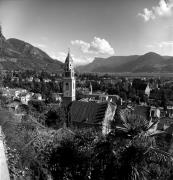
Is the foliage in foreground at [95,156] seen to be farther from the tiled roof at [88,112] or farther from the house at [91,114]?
the tiled roof at [88,112]

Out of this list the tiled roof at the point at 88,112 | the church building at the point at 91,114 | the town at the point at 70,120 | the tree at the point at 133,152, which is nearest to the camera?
the tree at the point at 133,152

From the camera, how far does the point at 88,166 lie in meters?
6.46

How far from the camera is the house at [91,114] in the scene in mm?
24655

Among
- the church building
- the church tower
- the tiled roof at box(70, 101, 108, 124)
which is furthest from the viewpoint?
the church tower

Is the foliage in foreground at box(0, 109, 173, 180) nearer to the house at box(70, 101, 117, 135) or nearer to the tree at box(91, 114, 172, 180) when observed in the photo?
the tree at box(91, 114, 172, 180)

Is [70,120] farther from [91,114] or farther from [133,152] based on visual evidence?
[133,152]

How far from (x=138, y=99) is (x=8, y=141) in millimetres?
62947

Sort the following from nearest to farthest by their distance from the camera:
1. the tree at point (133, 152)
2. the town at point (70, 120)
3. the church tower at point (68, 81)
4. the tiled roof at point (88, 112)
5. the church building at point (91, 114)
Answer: the tree at point (133, 152) < the town at point (70, 120) < the church building at point (91, 114) < the tiled roof at point (88, 112) < the church tower at point (68, 81)

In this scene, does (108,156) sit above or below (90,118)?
above

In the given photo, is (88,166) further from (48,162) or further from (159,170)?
(159,170)

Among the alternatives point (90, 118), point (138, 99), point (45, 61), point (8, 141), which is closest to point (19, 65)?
point (45, 61)

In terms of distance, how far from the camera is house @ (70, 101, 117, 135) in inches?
971

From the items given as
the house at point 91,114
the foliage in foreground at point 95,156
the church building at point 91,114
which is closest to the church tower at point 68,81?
the church building at point 91,114

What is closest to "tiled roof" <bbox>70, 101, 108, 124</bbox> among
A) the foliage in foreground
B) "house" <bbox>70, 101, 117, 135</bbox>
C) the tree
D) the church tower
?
"house" <bbox>70, 101, 117, 135</bbox>
